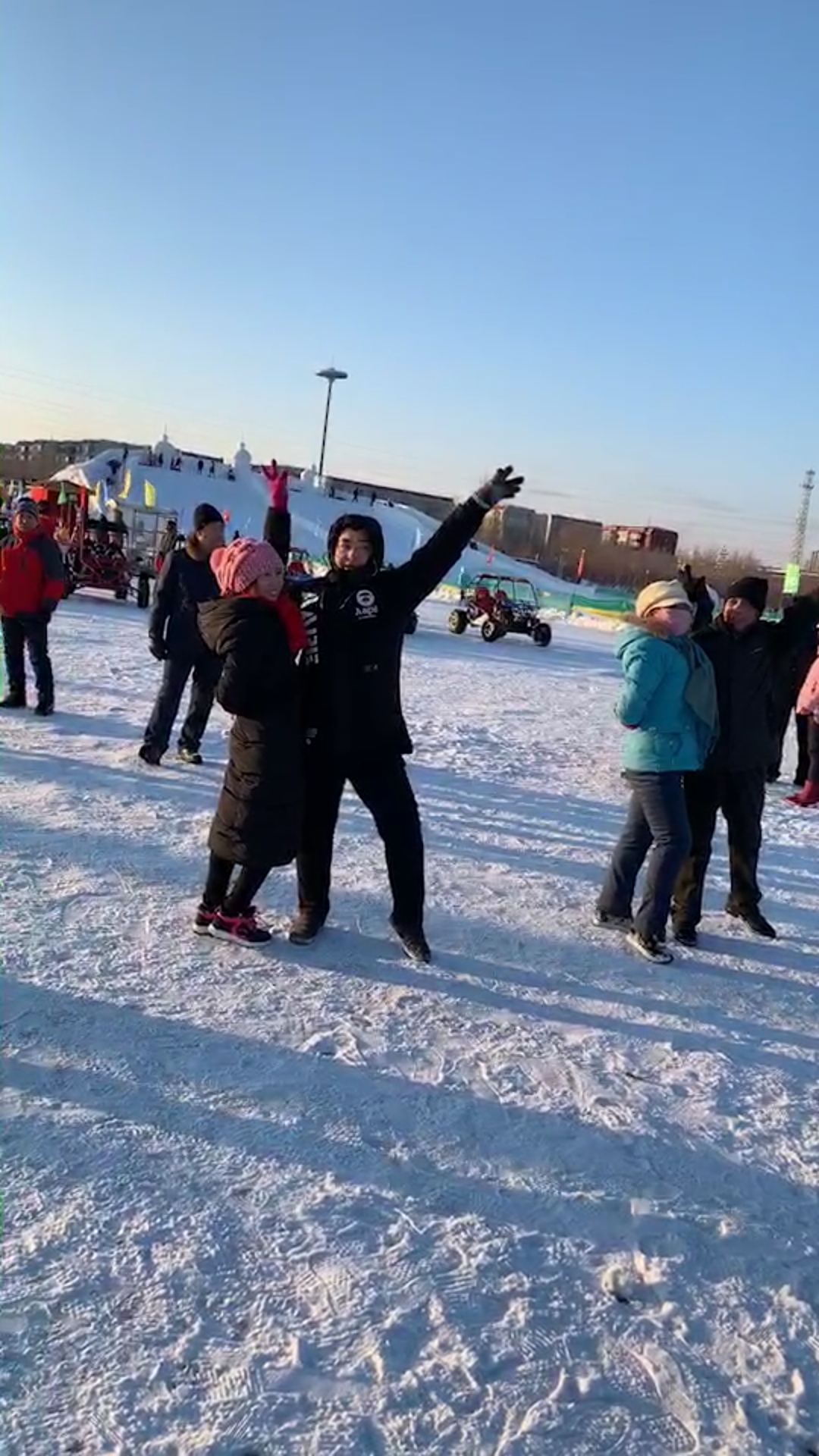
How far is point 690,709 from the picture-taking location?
13.6 feet

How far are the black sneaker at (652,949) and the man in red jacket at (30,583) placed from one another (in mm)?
5048

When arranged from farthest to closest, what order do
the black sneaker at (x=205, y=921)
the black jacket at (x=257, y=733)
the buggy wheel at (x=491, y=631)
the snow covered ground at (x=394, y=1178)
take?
the buggy wheel at (x=491, y=631)
the black sneaker at (x=205, y=921)
the black jacket at (x=257, y=733)
the snow covered ground at (x=394, y=1178)

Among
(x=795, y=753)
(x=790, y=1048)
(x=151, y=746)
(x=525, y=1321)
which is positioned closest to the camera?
(x=525, y=1321)

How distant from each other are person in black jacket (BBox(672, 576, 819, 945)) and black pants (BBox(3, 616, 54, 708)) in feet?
16.4

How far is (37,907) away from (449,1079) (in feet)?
6.34

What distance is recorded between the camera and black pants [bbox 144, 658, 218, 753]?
21.7 feet

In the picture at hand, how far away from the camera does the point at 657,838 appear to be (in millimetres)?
4203

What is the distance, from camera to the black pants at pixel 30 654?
24.3ft

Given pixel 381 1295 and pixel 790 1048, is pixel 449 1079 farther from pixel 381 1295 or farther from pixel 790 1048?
pixel 790 1048

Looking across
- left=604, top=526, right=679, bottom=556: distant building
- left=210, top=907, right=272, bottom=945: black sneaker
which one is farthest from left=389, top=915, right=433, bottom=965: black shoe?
left=604, top=526, right=679, bottom=556: distant building

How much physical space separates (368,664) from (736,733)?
1777mm

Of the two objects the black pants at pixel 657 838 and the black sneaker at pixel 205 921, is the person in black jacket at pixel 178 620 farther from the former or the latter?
the black pants at pixel 657 838

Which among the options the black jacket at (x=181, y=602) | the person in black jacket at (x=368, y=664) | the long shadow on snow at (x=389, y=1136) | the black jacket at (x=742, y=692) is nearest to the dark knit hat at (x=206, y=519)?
the black jacket at (x=181, y=602)

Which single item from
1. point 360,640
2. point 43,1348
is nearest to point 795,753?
point 360,640
